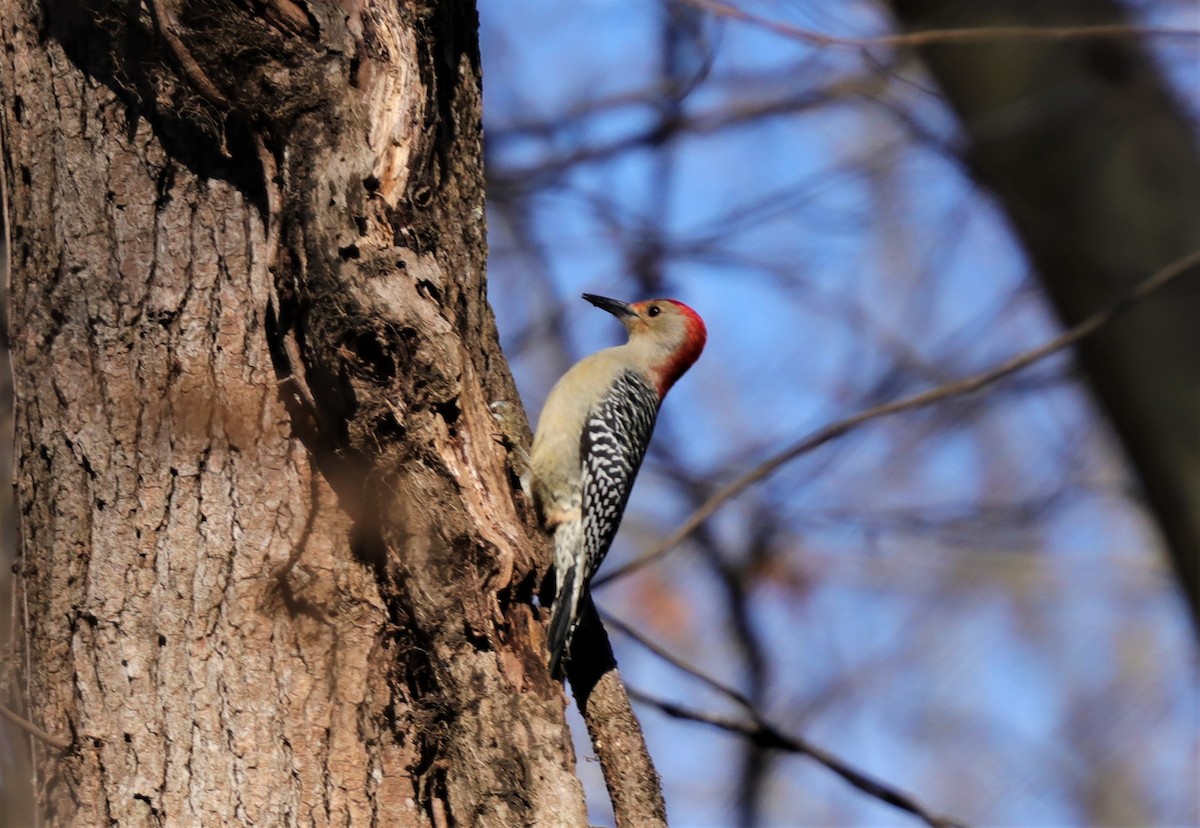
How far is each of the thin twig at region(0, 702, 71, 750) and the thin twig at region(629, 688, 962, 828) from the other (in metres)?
2.05

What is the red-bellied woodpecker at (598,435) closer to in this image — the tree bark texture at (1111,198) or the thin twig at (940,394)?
the thin twig at (940,394)

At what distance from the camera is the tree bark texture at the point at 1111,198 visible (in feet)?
15.4

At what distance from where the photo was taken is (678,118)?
6441 mm

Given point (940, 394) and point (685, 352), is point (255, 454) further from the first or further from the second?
point (685, 352)

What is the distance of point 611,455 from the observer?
470cm

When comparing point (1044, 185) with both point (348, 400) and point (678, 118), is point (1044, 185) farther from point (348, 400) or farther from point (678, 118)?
point (348, 400)

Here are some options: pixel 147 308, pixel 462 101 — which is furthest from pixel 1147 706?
pixel 147 308

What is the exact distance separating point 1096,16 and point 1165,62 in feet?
1.80

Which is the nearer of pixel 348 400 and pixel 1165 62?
pixel 348 400

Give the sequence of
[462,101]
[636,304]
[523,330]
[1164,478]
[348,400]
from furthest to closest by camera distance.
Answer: [523,330]
[636,304]
[1164,478]
[462,101]
[348,400]

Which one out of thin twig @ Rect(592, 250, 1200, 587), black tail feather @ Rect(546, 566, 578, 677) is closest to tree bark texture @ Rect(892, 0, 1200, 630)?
thin twig @ Rect(592, 250, 1200, 587)

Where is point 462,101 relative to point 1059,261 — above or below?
below

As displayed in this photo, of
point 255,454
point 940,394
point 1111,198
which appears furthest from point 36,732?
point 1111,198

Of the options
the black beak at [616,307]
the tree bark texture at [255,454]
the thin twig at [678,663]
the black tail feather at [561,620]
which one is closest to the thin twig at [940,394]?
the thin twig at [678,663]
